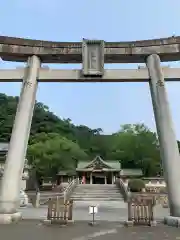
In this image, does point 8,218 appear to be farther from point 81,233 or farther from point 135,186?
point 135,186

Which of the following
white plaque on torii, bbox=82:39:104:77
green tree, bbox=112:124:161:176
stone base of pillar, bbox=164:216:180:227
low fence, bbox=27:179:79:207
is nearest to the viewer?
stone base of pillar, bbox=164:216:180:227

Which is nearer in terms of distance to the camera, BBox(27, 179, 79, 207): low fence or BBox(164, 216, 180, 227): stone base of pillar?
BBox(164, 216, 180, 227): stone base of pillar

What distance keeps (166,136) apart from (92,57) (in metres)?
4.63

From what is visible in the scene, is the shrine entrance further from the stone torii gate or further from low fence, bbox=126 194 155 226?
low fence, bbox=126 194 155 226

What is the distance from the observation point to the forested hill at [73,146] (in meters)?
40.3

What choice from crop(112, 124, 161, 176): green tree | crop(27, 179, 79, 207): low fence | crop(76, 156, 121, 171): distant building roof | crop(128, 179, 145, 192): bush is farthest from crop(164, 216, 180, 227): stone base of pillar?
→ crop(112, 124, 161, 176): green tree

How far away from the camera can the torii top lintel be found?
12.2 metres

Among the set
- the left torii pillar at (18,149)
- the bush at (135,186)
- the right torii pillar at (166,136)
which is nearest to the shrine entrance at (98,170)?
the bush at (135,186)

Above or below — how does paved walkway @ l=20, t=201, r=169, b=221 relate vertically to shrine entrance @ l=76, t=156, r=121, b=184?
below

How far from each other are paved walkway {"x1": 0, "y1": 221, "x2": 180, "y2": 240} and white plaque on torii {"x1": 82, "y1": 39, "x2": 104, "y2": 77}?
621 cm

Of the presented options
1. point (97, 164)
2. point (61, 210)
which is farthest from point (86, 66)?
point (97, 164)

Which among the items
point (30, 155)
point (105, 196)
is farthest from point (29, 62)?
point (30, 155)

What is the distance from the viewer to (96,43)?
12.3 metres

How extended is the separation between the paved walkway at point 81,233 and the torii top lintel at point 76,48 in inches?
280
